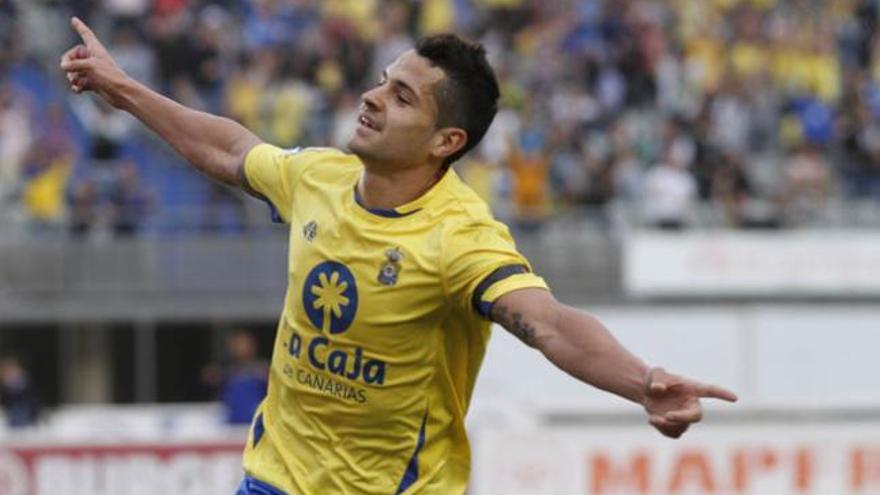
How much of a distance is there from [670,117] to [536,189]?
6.66 ft

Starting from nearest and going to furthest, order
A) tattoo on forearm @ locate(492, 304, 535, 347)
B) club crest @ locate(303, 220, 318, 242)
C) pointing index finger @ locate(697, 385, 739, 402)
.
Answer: pointing index finger @ locate(697, 385, 739, 402), tattoo on forearm @ locate(492, 304, 535, 347), club crest @ locate(303, 220, 318, 242)

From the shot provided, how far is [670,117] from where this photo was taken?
880 inches

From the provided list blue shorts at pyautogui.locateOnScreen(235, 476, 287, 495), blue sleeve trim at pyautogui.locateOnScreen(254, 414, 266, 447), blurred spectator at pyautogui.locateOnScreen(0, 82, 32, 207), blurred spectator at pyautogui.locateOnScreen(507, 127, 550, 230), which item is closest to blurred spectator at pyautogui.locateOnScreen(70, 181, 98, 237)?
blurred spectator at pyautogui.locateOnScreen(0, 82, 32, 207)

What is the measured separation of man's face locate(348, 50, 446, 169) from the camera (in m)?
6.14

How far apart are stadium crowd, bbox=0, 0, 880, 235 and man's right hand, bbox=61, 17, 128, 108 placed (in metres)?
13.3

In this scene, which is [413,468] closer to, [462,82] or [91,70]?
[462,82]

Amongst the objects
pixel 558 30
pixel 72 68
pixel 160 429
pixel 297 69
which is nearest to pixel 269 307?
pixel 297 69

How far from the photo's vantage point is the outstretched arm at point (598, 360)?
213 inches

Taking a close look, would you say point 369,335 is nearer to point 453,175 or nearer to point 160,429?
point 453,175

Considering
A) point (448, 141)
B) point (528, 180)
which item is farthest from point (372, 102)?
point (528, 180)

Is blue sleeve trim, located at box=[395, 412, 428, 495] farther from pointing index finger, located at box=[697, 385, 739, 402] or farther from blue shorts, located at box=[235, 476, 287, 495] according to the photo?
pointing index finger, located at box=[697, 385, 739, 402]

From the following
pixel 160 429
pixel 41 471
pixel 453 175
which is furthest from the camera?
pixel 160 429

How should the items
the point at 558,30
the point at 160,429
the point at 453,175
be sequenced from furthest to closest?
the point at 558,30
the point at 160,429
the point at 453,175

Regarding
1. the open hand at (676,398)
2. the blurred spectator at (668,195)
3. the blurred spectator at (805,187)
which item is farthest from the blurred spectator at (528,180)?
the open hand at (676,398)
